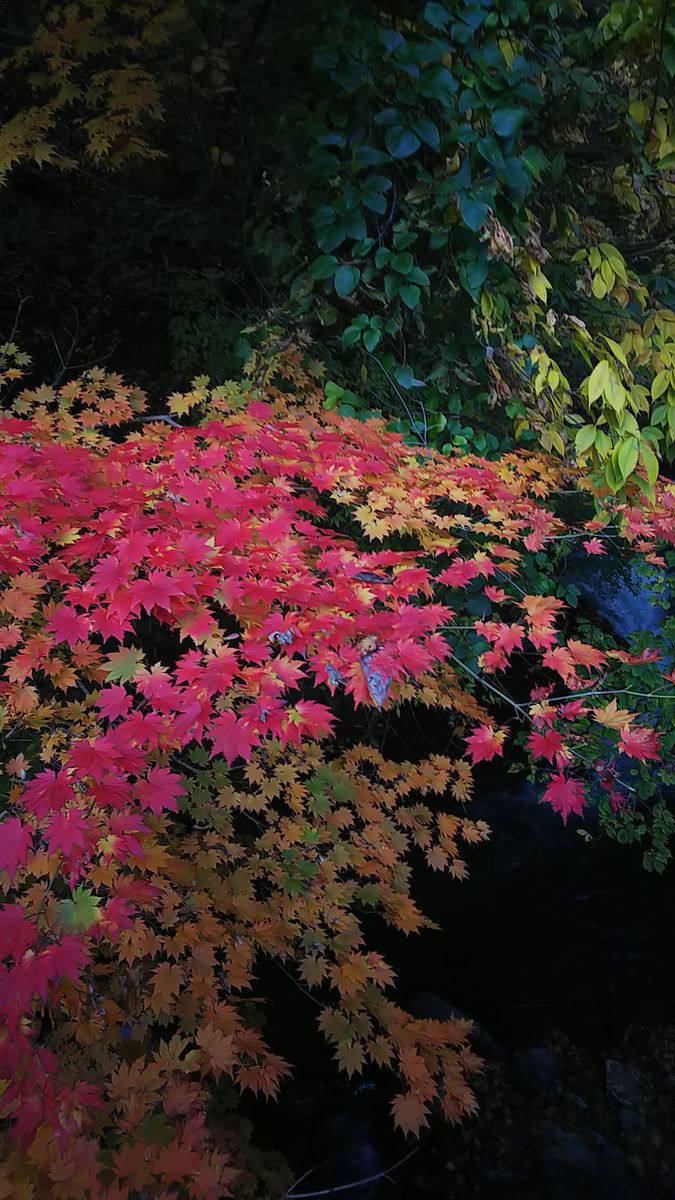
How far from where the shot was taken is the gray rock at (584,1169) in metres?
4.02

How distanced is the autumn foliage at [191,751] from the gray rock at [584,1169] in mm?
1339

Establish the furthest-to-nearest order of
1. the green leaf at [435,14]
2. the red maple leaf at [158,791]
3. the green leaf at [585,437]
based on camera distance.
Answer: the green leaf at [585,437] → the green leaf at [435,14] → the red maple leaf at [158,791]

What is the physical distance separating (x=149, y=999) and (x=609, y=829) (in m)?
3.94

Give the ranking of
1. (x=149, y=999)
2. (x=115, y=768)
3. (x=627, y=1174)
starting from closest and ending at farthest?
1. (x=115, y=768)
2. (x=149, y=999)
3. (x=627, y=1174)

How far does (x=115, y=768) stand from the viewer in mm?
2408

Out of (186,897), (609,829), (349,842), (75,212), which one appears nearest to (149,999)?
(186,897)

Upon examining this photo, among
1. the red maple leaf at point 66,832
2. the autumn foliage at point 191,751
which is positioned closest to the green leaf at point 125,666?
the autumn foliage at point 191,751

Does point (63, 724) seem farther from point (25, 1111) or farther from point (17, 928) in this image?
point (25, 1111)

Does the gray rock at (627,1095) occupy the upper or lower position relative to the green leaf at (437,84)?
lower

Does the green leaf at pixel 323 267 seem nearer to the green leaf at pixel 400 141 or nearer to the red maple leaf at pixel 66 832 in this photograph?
the green leaf at pixel 400 141

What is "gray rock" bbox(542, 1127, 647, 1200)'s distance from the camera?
402cm

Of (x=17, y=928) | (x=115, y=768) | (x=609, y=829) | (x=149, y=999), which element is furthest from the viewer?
(x=609, y=829)

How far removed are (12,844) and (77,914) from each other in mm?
345

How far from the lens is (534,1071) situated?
481cm
